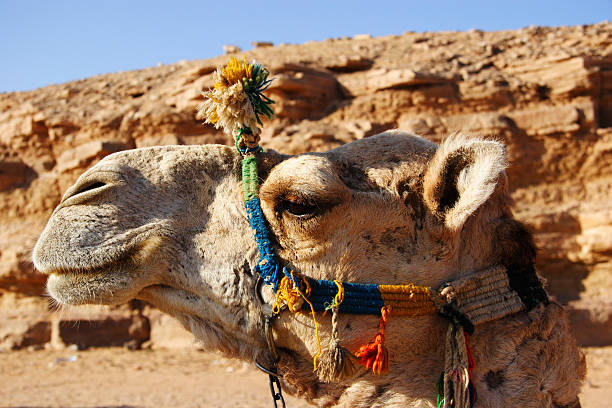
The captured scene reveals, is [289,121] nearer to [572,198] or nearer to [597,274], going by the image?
[572,198]

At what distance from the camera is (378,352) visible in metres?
1.91

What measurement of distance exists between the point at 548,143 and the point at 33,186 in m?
11.3

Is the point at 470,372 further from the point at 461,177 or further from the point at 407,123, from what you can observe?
the point at 407,123

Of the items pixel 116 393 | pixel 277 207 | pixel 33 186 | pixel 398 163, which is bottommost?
pixel 116 393

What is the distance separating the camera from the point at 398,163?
215 centimetres

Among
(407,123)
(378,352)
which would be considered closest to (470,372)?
(378,352)

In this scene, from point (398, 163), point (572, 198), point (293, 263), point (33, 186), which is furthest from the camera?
point (33, 186)

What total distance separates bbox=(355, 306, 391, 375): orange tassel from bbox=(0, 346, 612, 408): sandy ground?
16.0 ft

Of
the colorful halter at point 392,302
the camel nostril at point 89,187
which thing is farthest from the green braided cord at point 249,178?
the camel nostril at point 89,187

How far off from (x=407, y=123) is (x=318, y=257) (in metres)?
9.68

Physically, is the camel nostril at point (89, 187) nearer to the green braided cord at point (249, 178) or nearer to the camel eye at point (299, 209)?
the green braided cord at point (249, 178)

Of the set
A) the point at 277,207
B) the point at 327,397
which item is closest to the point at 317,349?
the point at 327,397

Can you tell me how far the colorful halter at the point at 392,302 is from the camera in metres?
1.91

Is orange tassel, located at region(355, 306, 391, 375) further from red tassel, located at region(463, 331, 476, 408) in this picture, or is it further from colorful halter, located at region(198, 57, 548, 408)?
red tassel, located at region(463, 331, 476, 408)
